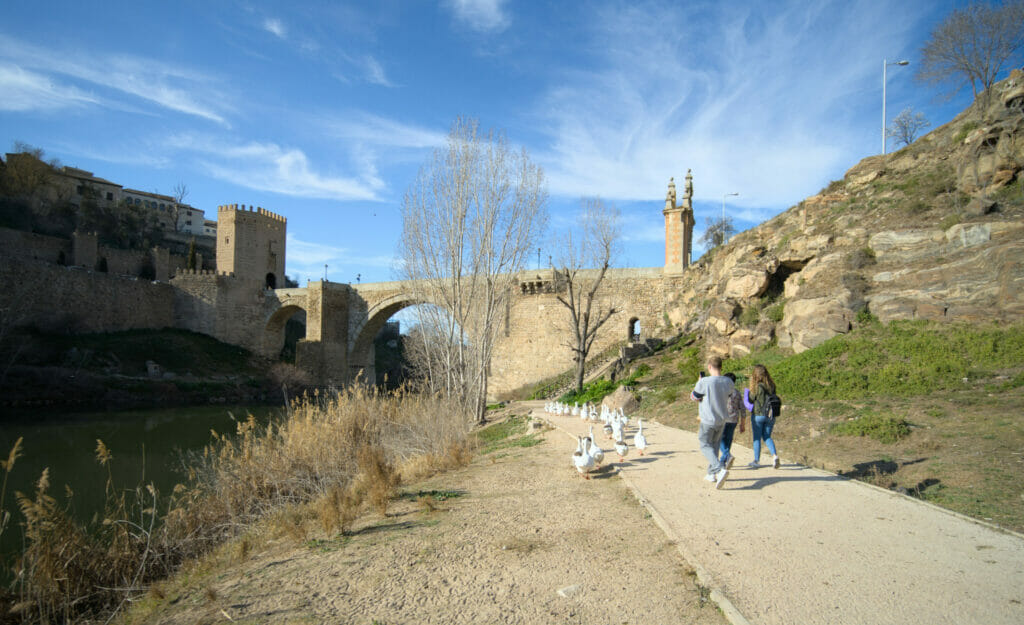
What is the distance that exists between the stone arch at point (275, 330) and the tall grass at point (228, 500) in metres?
26.2

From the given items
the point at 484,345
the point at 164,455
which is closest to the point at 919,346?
the point at 484,345

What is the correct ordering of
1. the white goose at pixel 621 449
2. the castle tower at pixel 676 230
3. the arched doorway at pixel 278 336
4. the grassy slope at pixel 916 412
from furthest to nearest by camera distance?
the arched doorway at pixel 278 336 < the castle tower at pixel 676 230 < the white goose at pixel 621 449 < the grassy slope at pixel 916 412

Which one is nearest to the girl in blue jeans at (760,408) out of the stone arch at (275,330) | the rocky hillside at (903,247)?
the rocky hillside at (903,247)

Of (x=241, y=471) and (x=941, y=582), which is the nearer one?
(x=941, y=582)

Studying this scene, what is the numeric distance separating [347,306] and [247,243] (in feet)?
29.4

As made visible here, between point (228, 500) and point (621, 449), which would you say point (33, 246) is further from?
point (621, 449)

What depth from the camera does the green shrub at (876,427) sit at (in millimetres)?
6078

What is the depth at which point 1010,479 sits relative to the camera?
453cm

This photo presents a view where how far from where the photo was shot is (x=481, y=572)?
3.34 m

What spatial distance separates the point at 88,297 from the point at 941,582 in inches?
1316

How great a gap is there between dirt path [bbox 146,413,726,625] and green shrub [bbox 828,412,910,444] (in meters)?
3.25

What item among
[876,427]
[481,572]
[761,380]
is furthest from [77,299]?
[876,427]

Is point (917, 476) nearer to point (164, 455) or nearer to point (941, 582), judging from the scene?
point (941, 582)

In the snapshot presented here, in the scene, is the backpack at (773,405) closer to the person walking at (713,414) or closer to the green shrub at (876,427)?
the person walking at (713,414)
